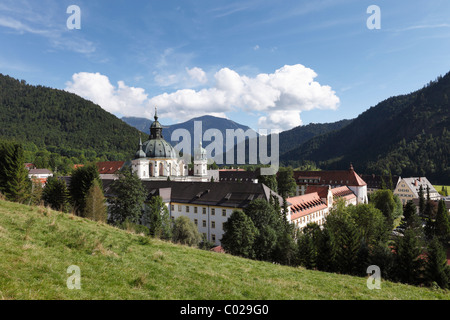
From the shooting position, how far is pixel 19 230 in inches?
448

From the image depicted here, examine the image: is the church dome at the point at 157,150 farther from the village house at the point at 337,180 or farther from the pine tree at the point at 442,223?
the pine tree at the point at 442,223

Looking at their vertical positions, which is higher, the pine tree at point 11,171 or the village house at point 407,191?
the pine tree at point 11,171

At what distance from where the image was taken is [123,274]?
29.2 ft

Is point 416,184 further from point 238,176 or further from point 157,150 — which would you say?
point 157,150

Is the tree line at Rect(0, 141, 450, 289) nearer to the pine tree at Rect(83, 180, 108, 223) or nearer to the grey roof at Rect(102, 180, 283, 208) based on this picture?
the pine tree at Rect(83, 180, 108, 223)

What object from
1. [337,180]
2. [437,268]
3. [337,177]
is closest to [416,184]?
[337,177]

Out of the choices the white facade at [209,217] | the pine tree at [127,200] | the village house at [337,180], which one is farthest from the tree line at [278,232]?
the village house at [337,180]

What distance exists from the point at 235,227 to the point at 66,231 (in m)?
17.3

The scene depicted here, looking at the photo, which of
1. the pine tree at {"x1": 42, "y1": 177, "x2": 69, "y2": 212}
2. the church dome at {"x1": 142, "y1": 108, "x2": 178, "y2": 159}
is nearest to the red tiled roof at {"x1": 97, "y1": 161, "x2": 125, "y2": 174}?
the church dome at {"x1": 142, "y1": 108, "x2": 178, "y2": 159}

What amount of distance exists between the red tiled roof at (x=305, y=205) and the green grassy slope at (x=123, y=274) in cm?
3762

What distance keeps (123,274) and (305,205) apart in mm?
50559

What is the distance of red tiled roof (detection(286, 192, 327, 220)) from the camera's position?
5089 cm

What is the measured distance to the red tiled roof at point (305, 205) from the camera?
50894mm
